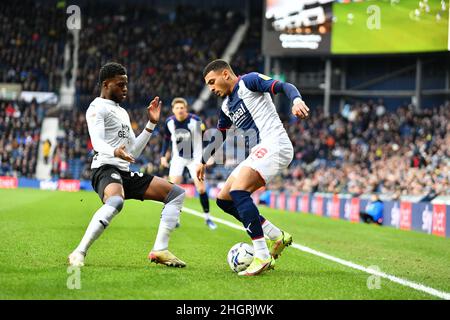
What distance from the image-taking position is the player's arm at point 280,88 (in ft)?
24.3

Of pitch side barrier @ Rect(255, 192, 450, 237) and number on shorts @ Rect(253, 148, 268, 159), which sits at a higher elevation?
number on shorts @ Rect(253, 148, 268, 159)

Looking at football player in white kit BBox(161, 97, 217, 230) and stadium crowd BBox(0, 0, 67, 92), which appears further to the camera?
stadium crowd BBox(0, 0, 67, 92)

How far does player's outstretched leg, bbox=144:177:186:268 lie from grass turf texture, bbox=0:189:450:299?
17 cm

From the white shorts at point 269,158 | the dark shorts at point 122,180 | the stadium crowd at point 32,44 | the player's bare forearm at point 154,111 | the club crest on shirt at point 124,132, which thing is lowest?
the dark shorts at point 122,180

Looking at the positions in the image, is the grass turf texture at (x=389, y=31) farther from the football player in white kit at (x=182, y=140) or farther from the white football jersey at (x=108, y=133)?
the white football jersey at (x=108, y=133)

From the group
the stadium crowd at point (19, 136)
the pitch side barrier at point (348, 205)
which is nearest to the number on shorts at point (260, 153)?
the pitch side barrier at point (348, 205)

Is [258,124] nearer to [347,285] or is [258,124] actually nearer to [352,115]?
[347,285]

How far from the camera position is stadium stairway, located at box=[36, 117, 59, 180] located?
139ft

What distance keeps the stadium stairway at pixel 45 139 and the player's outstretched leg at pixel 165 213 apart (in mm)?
34827

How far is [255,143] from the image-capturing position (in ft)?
28.4

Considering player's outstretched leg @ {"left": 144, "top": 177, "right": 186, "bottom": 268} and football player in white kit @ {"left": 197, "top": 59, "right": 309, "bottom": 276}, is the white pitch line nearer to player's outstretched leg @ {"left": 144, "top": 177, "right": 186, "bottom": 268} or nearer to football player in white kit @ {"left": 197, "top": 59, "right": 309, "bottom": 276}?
football player in white kit @ {"left": 197, "top": 59, "right": 309, "bottom": 276}

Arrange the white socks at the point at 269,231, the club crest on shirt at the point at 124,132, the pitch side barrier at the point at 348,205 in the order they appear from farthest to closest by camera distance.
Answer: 1. the pitch side barrier at the point at 348,205
2. the white socks at the point at 269,231
3. the club crest on shirt at the point at 124,132

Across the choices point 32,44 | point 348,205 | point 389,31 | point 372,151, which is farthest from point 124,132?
point 32,44

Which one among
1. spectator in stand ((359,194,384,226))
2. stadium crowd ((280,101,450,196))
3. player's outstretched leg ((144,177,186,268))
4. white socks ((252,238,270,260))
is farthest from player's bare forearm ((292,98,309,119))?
stadium crowd ((280,101,450,196))
